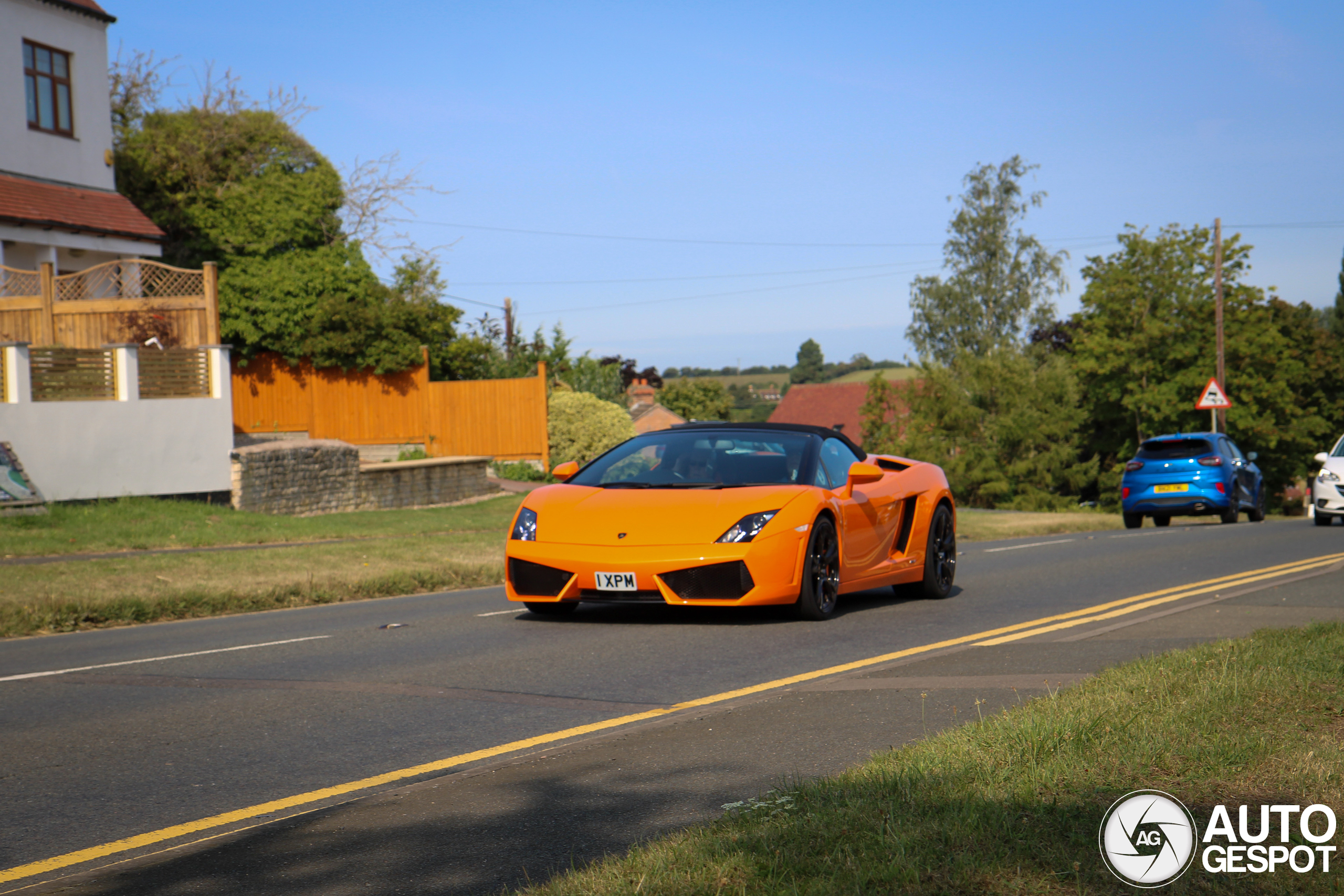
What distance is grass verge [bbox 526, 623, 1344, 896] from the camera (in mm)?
3221

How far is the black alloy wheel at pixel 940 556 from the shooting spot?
35.4 feet

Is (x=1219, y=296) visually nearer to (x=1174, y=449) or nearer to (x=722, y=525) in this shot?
(x=1174, y=449)

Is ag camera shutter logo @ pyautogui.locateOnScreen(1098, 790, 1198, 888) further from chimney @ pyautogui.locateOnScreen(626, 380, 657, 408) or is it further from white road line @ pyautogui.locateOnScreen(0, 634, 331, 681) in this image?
chimney @ pyautogui.locateOnScreen(626, 380, 657, 408)

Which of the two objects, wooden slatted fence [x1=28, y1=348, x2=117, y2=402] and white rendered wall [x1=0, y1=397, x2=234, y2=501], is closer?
white rendered wall [x1=0, y1=397, x2=234, y2=501]

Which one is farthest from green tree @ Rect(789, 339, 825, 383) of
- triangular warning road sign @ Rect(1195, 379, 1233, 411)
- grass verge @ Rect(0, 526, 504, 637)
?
grass verge @ Rect(0, 526, 504, 637)

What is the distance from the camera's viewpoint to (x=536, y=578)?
29.5 feet

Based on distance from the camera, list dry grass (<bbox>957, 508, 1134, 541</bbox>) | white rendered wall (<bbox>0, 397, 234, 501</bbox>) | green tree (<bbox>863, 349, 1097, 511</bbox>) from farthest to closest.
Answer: green tree (<bbox>863, 349, 1097, 511</bbox>)
dry grass (<bbox>957, 508, 1134, 541</bbox>)
white rendered wall (<bbox>0, 397, 234, 501</bbox>)

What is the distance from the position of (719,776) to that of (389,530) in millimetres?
16616

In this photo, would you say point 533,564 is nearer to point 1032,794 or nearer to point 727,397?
point 1032,794

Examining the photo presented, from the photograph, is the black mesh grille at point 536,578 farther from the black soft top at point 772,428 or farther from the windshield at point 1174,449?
the windshield at point 1174,449

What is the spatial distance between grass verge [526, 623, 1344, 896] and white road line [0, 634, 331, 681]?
17.2 feet

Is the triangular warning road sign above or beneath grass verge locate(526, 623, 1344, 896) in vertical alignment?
above

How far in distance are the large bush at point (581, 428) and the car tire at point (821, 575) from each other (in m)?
23.6

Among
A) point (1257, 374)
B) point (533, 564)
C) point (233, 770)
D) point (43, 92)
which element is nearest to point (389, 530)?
point (533, 564)
